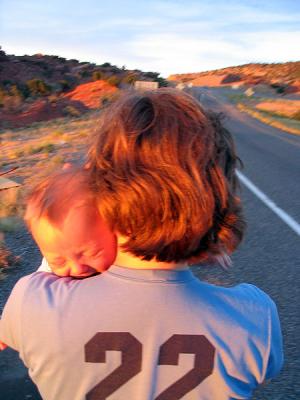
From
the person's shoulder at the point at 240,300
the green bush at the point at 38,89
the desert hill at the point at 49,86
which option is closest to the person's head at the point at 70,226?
the person's shoulder at the point at 240,300

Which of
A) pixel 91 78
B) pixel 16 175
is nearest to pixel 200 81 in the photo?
pixel 91 78

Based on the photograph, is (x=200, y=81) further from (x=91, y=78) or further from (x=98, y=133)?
(x=98, y=133)

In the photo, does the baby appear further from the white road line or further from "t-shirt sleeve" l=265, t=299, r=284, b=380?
the white road line

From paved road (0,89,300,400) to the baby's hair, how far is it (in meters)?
0.39

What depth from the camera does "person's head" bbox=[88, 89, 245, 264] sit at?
1.10m

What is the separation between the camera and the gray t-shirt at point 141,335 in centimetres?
112

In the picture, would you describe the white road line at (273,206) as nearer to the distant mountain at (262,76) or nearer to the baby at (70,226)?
the baby at (70,226)

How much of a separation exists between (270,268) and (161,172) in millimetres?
4040

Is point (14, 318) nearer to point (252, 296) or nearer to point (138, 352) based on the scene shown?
point (138, 352)

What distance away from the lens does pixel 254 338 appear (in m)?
1.17

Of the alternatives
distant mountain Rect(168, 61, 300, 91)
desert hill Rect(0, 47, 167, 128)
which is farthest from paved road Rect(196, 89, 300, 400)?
distant mountain Rect(168, 61, 300, 91)

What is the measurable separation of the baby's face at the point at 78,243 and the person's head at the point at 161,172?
0.07 meters

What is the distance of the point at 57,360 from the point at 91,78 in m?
51.1

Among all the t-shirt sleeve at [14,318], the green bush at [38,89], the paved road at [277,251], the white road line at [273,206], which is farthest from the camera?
the green bush at [38,89]
